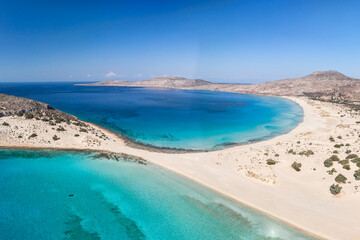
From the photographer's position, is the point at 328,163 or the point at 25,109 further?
the point at 25,109

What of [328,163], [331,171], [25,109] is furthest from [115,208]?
[25,109]

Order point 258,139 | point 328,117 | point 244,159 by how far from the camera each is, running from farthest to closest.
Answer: point 328,117 < point 258,139 < point 244,159

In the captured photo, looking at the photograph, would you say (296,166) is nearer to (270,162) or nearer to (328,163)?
(270,162)

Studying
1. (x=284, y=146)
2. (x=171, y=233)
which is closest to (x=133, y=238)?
(x=171, y=233)

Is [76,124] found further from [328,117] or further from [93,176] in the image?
[328,117]

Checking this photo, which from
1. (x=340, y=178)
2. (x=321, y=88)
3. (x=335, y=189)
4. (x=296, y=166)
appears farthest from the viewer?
(x=321, y=88)

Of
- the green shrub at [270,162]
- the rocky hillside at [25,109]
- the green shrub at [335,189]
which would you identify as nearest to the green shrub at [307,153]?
the green shrub at [270,162]
